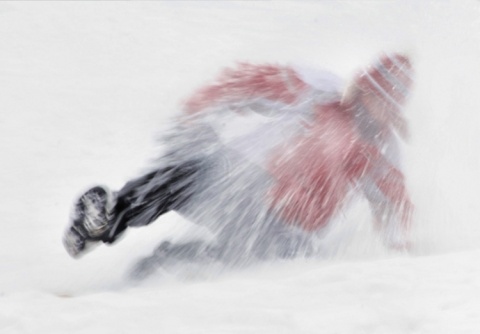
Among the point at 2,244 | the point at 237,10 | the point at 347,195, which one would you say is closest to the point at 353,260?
the point at 347,195

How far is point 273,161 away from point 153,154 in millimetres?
406

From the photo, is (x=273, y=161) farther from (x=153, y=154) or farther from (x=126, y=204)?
(x=126, y=204)

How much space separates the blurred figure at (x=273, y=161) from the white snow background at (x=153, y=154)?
0.35 ft

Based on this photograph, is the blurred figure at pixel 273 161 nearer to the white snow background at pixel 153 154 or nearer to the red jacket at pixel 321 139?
the red jacket at pixel 321 139

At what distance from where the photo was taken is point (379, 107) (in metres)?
2.76

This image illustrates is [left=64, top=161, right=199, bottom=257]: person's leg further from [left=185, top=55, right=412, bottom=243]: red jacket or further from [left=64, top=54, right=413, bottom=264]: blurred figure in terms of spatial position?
[left=185, top=55, right=412, bottom=243]: red jacket

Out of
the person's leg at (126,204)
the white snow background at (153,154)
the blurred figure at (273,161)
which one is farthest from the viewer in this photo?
the blurred figure at (273,161)

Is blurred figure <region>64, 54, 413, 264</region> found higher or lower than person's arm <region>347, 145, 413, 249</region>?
higher

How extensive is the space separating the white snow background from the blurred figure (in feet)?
0.35

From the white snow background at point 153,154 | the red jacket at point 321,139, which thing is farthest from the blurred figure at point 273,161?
the white snow background at point 153,154

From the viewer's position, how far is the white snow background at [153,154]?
2084mm

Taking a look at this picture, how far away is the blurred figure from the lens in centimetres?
260

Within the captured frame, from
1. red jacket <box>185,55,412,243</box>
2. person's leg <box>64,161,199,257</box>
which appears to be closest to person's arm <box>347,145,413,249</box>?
red jacket <box>185,55,412,243</box>

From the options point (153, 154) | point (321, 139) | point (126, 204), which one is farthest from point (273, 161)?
point (126, 204)
